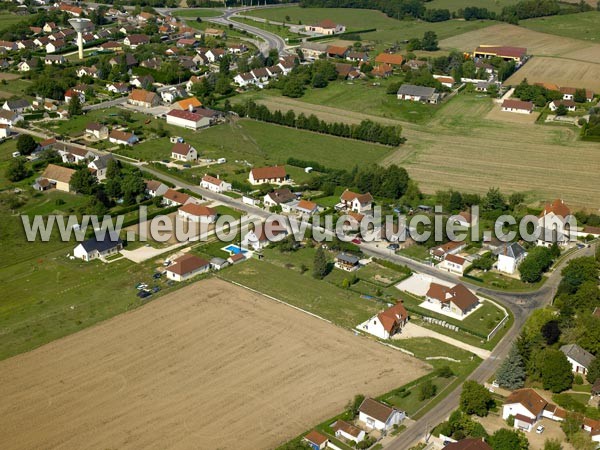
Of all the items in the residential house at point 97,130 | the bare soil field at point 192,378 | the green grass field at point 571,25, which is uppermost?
the green grass field at point 571,25

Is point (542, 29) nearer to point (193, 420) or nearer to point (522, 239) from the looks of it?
point (522, 239)

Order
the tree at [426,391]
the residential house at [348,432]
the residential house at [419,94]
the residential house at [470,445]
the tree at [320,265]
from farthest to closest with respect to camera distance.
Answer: the residential house at [419,94]
the tree at [320,265]
the tree at [426,391]
the residential house at [348,432]
the residential house at [470,445]

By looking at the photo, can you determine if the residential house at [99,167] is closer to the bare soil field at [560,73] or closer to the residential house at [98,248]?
the residential house at [98,248]

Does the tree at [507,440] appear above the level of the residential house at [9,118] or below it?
below

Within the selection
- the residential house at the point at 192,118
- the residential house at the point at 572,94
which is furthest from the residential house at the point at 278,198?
the residential house at the point at 572,94

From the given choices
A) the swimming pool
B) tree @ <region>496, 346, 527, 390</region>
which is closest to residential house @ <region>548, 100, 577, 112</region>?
the swimming pool

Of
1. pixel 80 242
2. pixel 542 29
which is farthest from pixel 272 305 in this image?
pixel 542 29
